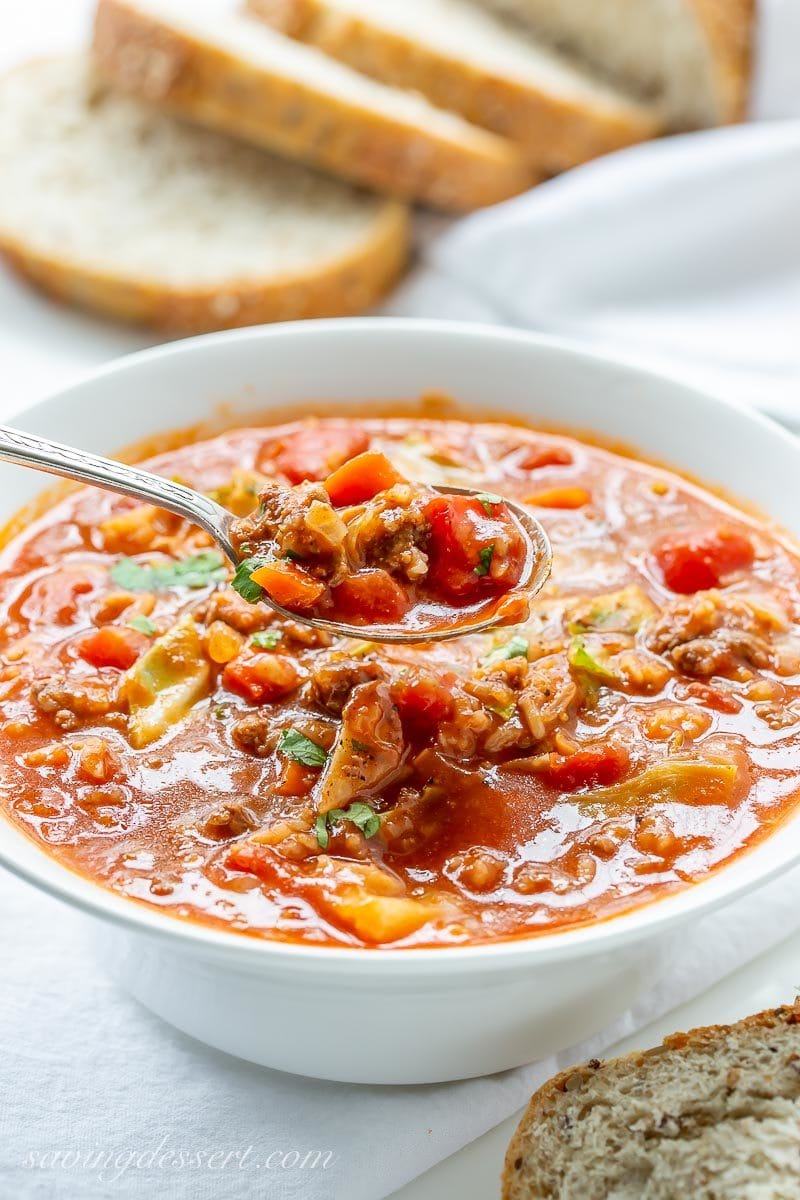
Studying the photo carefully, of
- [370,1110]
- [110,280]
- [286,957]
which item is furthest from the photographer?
[110,280]

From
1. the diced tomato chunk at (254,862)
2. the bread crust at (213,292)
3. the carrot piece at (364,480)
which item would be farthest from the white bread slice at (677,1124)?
the bread crust at (213,292)

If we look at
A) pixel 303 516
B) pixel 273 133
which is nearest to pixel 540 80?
pixel 273 133

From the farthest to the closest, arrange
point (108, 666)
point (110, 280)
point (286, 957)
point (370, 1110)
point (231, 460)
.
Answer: point (110, 280)
point (231, 460)
point (108, 666)
point (370, 1110)
point (286, 957)

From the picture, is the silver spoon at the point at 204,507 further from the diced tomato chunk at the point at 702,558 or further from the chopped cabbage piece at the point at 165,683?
the diced tomato chunk at the point at 702,558

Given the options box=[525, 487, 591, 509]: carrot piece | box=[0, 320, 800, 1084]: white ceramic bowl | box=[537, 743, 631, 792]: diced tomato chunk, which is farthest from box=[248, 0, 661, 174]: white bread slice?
box=[537, 743, 631, 792]: diced tomato chunk

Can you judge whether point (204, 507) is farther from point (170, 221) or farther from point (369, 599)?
point (170, 221)

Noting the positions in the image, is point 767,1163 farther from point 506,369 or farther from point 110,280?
point 110,280
